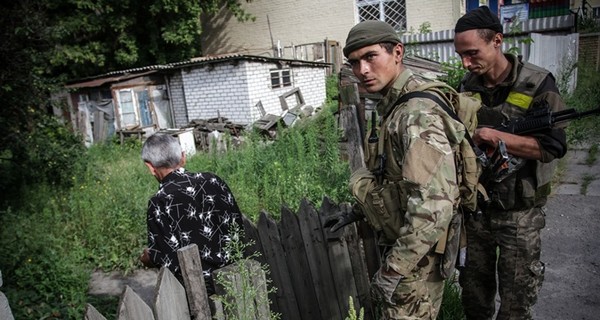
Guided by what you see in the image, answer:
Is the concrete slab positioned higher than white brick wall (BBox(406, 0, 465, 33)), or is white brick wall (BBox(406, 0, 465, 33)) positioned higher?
white brick wall (BBox(406, 0, 465, 33))

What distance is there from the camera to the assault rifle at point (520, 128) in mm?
2084

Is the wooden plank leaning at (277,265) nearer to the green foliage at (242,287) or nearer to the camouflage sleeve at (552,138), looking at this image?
the green foliage at (242,287)

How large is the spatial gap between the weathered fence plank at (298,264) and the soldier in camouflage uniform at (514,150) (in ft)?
3.55

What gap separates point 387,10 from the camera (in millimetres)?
15922

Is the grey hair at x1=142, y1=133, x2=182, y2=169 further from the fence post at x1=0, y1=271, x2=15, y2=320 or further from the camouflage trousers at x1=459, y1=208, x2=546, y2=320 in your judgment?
the camouflage trousers at x1=459, y1=208, x2=546, y2=320

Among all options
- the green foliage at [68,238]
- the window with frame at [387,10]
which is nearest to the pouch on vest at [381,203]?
the green foliage at [68,238]

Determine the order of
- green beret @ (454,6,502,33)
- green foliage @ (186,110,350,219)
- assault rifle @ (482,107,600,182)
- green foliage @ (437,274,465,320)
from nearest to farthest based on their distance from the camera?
assault rifle @ (482,107,600,182), green beret @ (454,6,502,33), green foliage @ (437,274,465,320), green foliage @ (186,110,350,219)

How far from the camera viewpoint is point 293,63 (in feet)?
46.4

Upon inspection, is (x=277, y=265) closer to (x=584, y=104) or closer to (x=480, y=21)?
(x=480, y=21)

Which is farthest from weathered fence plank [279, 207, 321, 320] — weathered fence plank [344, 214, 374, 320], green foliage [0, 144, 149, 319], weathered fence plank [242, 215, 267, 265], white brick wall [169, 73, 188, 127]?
white brick wall [169, 73, 188, 127]

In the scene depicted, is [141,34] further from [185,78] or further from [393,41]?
[393,41]

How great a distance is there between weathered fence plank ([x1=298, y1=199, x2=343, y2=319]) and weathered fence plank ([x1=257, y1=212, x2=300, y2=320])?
16cm

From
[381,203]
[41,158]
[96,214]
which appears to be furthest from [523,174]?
[41,158]

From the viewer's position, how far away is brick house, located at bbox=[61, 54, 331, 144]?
1301 cm
